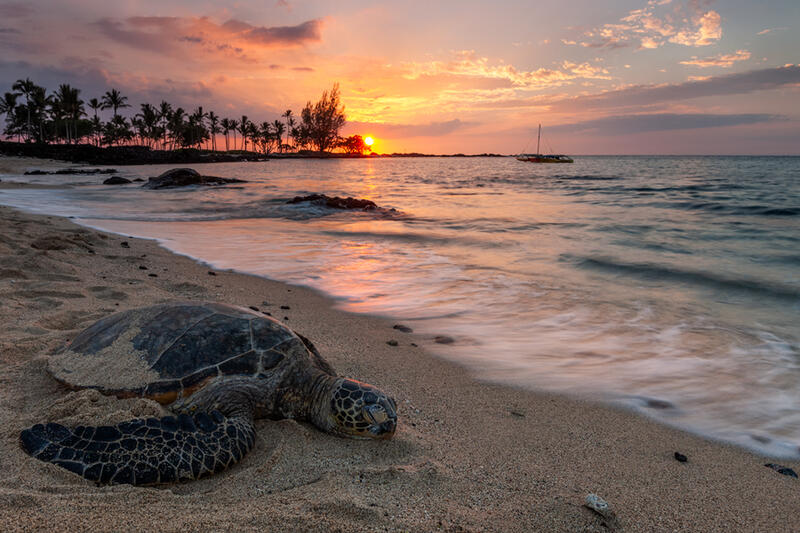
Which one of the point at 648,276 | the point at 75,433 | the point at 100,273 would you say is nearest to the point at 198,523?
the point at 75,433

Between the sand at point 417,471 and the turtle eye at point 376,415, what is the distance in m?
0.16

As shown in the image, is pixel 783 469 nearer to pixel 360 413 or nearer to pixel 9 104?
pixel 360 413

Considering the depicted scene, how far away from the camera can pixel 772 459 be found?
10.8ft

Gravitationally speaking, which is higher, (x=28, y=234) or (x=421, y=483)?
(x=28, y=234)

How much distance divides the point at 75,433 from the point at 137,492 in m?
0.69

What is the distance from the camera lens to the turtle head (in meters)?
3.02

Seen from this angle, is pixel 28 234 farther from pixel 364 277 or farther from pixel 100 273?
pixel 364 277

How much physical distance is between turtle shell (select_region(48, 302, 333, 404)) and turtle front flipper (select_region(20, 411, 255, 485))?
17.7 inches

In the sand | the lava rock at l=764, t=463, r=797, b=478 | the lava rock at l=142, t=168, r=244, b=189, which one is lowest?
the lava rock at l=764, t=463, r=797, b=478

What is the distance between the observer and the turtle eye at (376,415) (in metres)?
3.02

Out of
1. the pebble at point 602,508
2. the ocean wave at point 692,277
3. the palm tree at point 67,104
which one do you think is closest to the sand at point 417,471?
the pebble at point 602,508

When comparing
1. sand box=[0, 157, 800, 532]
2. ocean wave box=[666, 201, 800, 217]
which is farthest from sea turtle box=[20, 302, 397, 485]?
ocean wave box=[666, 201, 800, 217]

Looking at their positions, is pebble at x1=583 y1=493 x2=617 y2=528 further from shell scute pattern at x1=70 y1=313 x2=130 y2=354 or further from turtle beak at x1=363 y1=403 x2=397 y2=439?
shell scute pattern at x1=70 y1=313 x2=130 y2=354

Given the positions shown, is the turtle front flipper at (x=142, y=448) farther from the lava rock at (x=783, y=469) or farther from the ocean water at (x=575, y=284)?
the lava rock at (x=783, y=469)
